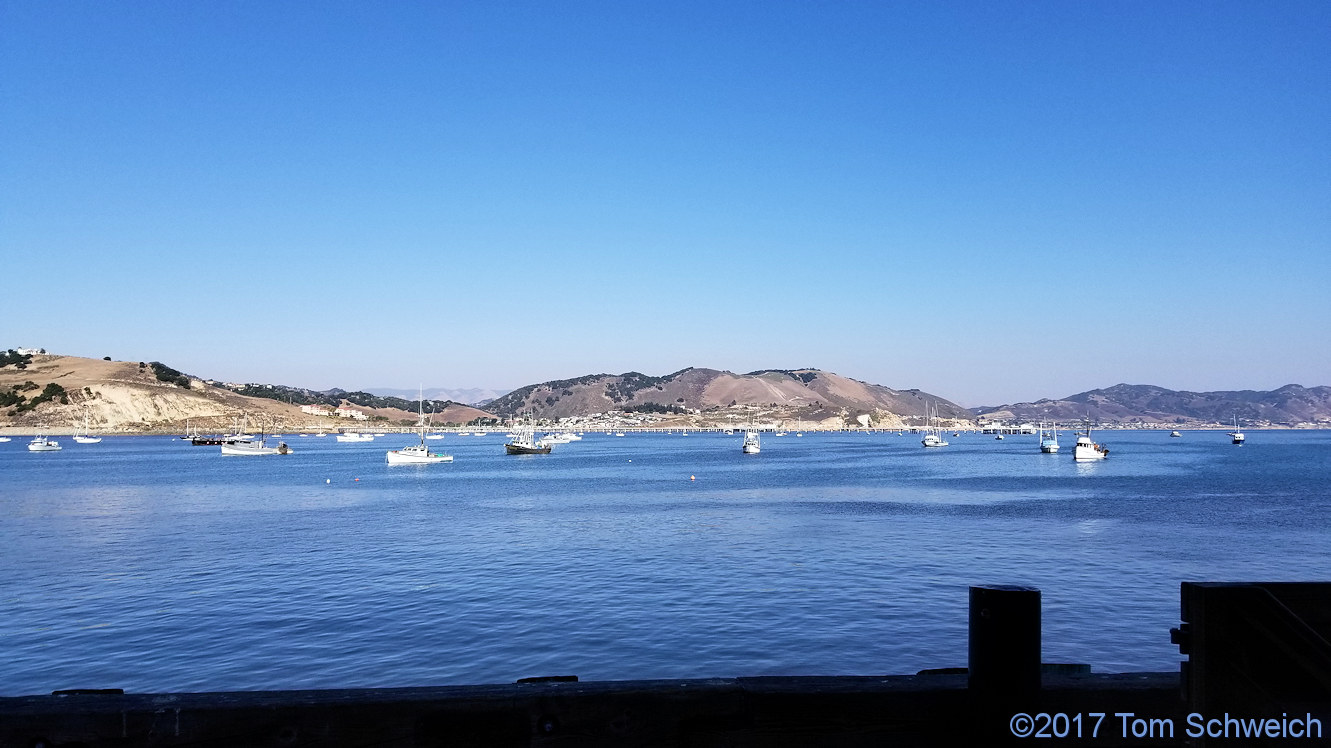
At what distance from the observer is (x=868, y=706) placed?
4844 mm

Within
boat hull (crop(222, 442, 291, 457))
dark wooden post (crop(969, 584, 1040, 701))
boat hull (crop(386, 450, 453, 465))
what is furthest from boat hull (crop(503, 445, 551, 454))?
dark wooden post (crop(969, 584, 1040, 701))

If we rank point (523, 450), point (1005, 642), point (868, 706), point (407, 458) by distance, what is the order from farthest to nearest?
point (523, 450), point (407, 458), point (868, 706), point (1005, 642)

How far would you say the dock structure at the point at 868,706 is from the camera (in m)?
3.82

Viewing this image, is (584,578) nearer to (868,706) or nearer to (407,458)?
(868,706)

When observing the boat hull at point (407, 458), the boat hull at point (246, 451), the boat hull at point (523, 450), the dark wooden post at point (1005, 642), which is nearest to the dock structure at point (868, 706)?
the dark wooden post at point (1005, 642)

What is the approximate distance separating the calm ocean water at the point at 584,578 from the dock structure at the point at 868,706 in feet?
45.5

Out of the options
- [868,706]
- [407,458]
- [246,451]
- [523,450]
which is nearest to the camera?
[868,706]

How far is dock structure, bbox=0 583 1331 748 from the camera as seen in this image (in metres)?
3.82

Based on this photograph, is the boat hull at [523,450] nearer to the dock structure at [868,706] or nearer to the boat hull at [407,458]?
the boat hull at [407,458]

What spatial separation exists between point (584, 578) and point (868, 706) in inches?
1068

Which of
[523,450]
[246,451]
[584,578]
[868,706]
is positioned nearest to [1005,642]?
[868,706]

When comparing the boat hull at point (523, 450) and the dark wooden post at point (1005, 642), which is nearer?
the dark wooden post at point (1005, 642)

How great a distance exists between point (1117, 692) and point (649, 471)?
376ft

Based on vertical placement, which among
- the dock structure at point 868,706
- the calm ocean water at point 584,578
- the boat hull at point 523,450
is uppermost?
the dock structure at point 868,706
